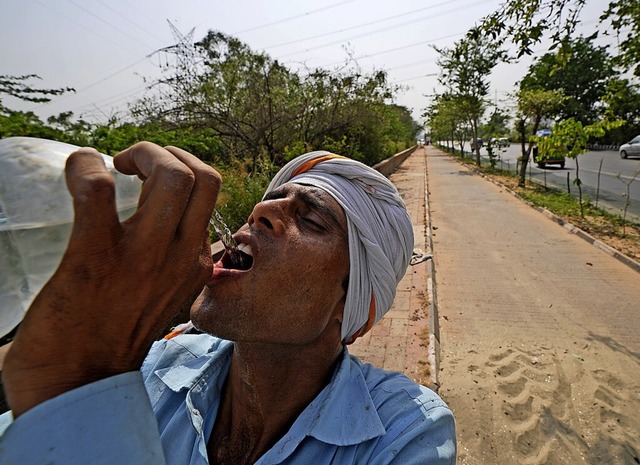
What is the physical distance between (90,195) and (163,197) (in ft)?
0.40

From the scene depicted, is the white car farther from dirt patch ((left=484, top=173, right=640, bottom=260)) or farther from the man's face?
the man's face

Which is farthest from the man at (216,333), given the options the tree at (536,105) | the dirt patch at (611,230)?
the tree at (536,105)

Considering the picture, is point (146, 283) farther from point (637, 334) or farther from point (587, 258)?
point (587, 258)

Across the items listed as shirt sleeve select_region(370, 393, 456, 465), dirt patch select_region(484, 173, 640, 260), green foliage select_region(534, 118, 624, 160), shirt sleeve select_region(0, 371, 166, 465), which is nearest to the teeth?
shirt sleeve select_region(0, 371, 166, 465)

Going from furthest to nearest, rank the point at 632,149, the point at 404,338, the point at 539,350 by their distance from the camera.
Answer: the point at 632,149 < the point at 539,350 < the point at 404,338

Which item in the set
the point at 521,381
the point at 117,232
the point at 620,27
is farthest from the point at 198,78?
the point at 117,232

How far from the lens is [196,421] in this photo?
→ 138cm

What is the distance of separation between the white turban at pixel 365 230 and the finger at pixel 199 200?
0.74 meters

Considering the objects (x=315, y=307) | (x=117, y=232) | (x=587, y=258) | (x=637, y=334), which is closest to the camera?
(x=117, y=232)

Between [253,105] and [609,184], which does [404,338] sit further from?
[609,184]

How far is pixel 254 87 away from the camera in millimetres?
10930

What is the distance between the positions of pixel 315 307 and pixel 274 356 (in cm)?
25

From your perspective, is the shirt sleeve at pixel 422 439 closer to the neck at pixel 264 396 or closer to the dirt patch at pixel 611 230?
the neck at pixel 264 396

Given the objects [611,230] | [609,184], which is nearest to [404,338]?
[611,230]
